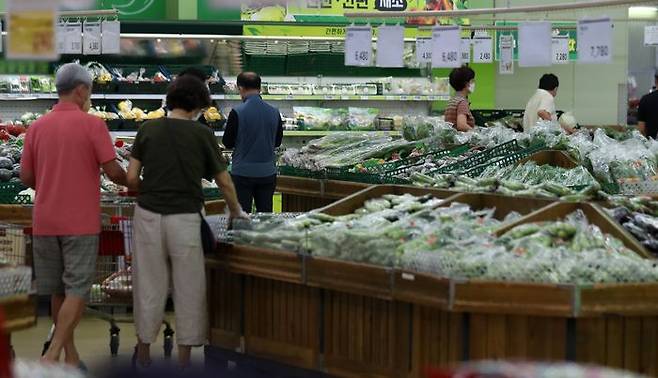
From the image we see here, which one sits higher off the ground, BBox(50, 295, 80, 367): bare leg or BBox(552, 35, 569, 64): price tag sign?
BBox(552, 35, 569, 64): price tag sign

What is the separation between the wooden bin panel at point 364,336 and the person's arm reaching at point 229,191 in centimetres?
83

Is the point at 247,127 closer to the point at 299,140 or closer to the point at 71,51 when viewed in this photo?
the point at 71,51

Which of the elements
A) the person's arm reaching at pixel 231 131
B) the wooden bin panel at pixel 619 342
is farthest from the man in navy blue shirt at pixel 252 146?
the wooden bin panel at pixel 619 342

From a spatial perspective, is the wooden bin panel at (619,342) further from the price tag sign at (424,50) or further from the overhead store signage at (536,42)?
the price tag sign at (424,50)

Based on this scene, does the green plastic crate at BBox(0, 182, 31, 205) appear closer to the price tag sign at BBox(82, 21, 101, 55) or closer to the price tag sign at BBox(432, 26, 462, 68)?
the price tag sign at BBox(82, 21, 101, 55)

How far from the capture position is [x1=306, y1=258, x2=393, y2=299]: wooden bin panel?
5473 mm

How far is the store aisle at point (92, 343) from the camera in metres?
7.32

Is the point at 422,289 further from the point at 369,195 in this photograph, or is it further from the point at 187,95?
the point at 369,195

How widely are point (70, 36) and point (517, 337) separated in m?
6.47

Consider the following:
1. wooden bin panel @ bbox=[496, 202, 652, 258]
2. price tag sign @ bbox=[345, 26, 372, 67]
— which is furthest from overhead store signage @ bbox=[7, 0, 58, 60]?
price tag sign @ bbox=[345, 26, 372, 67]

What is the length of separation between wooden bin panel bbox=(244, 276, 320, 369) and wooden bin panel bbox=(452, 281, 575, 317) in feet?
3.57

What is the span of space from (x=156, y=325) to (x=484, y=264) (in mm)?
1957

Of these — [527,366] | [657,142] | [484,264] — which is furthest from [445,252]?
[657,142]

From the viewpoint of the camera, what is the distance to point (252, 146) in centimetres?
886
